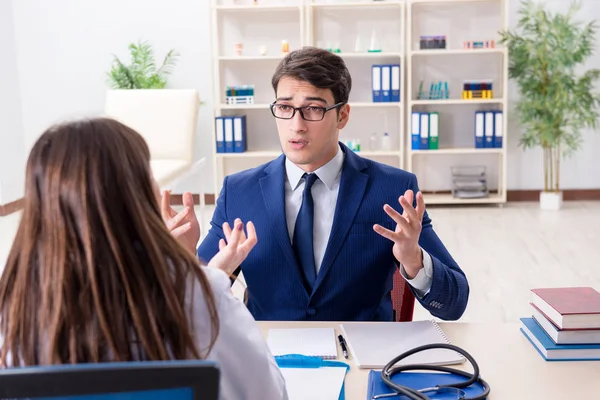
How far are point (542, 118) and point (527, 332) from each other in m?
4.53

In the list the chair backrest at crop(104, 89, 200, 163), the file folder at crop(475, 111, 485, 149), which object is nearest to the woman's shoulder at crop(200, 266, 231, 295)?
the chair backrest at crop(104, 89, 200, 163)

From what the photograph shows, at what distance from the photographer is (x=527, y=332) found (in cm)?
155

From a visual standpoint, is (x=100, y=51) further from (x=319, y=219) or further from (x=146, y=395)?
(x=146, y=395)

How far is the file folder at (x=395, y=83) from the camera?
19.6 feet

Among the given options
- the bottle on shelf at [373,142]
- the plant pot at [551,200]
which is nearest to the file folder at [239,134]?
the bottle on shelf at [373,142]

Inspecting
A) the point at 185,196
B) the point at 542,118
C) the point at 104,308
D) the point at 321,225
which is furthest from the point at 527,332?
the point at 542,118

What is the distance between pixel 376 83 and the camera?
6000 millimetres

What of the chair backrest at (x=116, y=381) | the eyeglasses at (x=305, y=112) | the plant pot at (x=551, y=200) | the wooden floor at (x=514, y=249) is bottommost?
the wooden floor at (x=514, y=249)

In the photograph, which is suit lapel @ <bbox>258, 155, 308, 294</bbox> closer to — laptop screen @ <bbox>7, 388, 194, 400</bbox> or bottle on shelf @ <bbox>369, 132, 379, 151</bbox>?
laptop screen @ <bbox>7, 388, 194, 400</bbox>

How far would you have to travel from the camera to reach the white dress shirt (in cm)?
191

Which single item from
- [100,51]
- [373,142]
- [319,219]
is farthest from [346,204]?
[100,51]

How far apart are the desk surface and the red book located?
0.07 m

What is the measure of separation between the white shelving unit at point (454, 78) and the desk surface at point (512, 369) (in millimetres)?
4534

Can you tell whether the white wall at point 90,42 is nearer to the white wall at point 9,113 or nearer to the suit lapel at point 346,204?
the white wall at point 9,113
